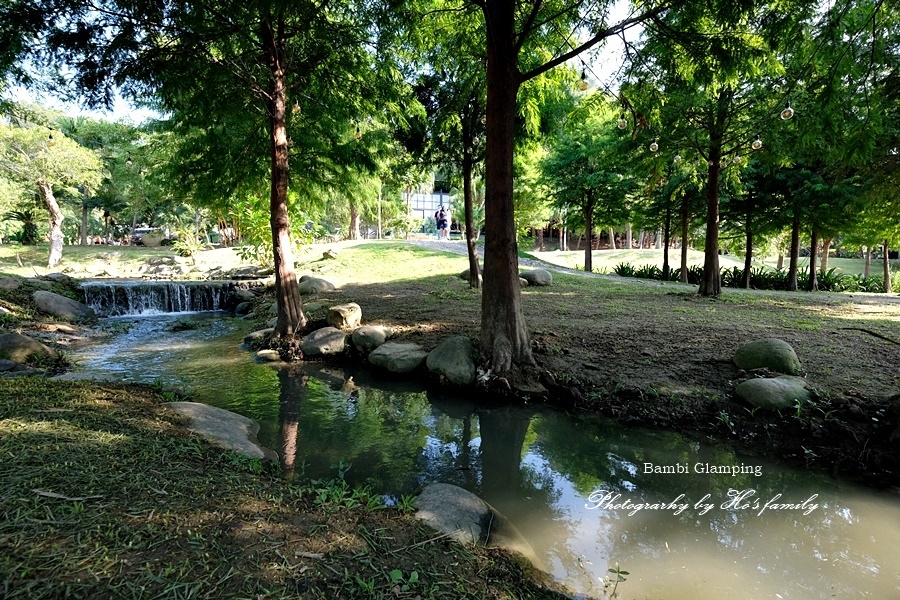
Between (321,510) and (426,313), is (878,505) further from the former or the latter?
(426,313)

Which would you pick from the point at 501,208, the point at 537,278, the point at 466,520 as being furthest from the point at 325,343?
the point at 537,278

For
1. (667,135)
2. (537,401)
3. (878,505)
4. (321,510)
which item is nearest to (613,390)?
(537,401)

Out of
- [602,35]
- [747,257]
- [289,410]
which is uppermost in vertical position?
[602,35]

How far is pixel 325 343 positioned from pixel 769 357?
6.41 meters

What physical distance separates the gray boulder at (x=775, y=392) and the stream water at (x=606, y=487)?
679 mm

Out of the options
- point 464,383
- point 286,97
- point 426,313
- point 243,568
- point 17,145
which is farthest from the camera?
point 17,145

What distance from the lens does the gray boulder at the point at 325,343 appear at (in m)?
7.92

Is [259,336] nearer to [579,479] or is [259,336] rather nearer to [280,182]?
[280,182]

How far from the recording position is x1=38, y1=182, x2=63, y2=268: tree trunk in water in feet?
59.0

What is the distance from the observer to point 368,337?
25.6 feet

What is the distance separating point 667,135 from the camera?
10.1 m

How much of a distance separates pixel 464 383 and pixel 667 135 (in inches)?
298

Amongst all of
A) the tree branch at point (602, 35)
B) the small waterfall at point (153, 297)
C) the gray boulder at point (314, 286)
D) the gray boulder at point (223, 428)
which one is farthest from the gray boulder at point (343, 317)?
the small waterfall at point (153, 297)

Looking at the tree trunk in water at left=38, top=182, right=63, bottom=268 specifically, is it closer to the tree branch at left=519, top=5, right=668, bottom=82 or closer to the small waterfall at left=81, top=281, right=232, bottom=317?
the small waterfall at left=81, top=281, right=232, bottom=317
